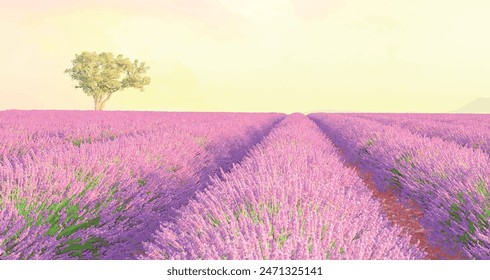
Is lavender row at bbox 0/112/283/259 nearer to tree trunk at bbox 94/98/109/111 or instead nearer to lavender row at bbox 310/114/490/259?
lavender row at bbox 310/114/490/259

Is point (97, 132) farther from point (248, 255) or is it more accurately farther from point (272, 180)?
point (248, 255)

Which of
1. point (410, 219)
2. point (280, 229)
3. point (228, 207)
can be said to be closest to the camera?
point (280, 229)

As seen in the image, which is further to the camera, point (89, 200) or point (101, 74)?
point (101, 74)

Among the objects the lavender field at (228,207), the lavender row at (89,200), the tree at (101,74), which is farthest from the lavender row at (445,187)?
the tree at (101,74)

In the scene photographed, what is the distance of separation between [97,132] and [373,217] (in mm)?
7739

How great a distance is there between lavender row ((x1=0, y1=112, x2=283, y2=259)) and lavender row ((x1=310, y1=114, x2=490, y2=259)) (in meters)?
2.68

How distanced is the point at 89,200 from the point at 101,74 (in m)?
39.7

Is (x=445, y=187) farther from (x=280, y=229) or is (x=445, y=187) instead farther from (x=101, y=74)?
(x=101, y=74)

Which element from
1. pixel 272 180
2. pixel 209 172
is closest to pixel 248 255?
pixel 272 180

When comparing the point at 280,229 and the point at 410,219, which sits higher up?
the point at 280,229

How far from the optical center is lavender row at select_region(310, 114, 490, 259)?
340 cm

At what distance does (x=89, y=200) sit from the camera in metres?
3.33

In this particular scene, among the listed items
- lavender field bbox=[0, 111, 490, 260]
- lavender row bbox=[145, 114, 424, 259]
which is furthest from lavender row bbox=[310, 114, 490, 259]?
lavender row bbox=[145, 114, 424, 259]

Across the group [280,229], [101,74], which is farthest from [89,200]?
[101,74]
